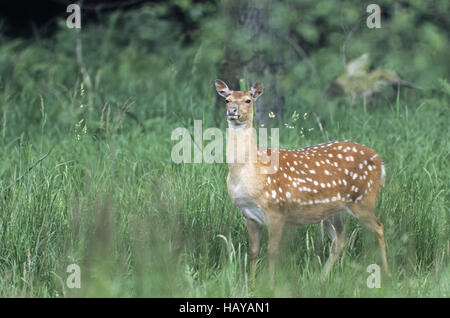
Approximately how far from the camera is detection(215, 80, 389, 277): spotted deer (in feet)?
15.9

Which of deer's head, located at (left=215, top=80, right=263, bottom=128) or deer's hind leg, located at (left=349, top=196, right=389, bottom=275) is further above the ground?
deer's head, located at (left=215, top=80, right=263, bottom=128)

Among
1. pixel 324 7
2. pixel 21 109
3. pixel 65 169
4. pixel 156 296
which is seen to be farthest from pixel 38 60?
pixel 156 296

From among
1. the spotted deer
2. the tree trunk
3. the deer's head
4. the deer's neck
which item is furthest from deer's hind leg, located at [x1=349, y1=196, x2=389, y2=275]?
the tree trunk

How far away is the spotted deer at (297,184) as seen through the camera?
15.9ft

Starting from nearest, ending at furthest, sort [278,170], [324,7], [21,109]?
[278,170]
[21,109]
[324,7]

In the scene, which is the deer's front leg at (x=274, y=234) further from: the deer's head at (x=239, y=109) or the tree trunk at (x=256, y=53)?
the tree trunk at (x=256, y=53)

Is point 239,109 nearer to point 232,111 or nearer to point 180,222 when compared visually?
point 232,111

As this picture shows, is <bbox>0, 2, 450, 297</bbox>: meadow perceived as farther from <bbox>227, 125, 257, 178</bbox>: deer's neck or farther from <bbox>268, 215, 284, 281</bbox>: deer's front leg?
<bbox>227, 125, 257, 178</bbox>: deer's neck

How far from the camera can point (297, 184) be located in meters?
5.06

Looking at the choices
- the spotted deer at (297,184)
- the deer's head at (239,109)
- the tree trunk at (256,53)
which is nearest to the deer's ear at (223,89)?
the spotted deer at (297,184)

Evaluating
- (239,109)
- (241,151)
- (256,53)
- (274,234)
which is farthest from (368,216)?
(256,53)

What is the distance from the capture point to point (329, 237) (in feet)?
18.4

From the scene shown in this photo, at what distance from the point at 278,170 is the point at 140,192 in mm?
1325

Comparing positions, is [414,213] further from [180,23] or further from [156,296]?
[180,23]
